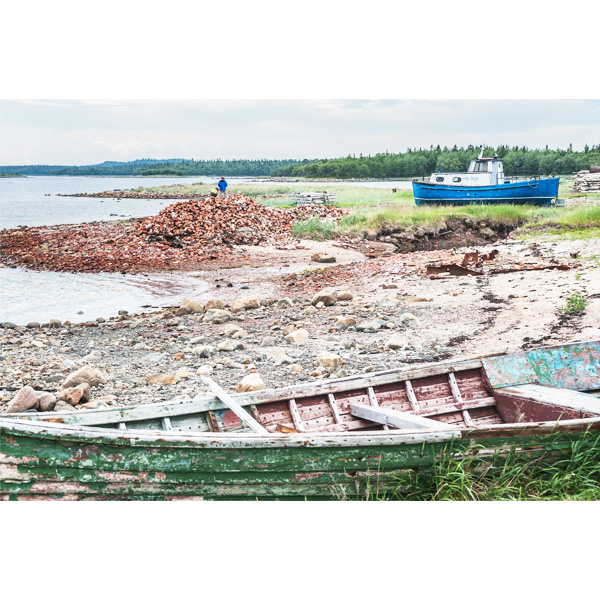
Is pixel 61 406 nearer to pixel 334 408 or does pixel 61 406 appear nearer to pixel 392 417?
pixel 334 408

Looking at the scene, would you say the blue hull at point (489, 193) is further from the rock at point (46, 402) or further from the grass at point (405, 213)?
the rock at point (46, 402)

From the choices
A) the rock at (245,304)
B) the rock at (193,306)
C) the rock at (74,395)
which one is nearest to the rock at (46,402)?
the rock at (74,395)

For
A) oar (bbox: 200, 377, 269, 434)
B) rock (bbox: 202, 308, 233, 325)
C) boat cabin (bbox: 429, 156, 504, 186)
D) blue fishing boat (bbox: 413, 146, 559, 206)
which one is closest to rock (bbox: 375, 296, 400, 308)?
rock (bbox: 202, 308, 233, 325)

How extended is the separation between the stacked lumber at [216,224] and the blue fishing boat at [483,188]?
484 centimetres

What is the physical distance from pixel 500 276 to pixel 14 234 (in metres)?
17.5

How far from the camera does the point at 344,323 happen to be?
28.0 feet

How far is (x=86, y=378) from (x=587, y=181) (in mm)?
11544

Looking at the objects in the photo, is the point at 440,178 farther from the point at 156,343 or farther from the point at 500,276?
the point at 156,343

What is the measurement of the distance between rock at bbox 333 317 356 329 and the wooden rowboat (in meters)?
3.84

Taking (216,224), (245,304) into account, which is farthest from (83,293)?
(216,224)

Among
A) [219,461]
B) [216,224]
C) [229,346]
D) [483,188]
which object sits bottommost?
[229,346]

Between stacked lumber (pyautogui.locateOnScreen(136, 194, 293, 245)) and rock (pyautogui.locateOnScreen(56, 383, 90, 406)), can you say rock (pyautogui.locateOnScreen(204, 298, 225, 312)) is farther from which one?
stacked lumber (pyautogui.locateOnScreen(136, 194, 293, 245))

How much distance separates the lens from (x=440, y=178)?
1972cm

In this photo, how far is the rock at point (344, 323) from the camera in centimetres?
852
